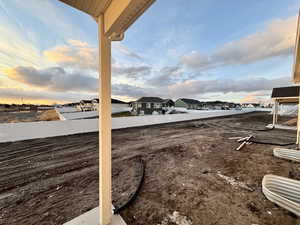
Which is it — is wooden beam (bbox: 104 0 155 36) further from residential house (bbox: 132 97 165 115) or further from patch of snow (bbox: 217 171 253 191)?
residential house (bbox: 132 97 165 115)

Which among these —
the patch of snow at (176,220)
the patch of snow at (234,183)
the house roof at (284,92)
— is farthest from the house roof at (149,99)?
the patch of snow at (176,220)

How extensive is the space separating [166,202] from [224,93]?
30.8 metres

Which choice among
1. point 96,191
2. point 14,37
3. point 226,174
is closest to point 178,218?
point 96,191

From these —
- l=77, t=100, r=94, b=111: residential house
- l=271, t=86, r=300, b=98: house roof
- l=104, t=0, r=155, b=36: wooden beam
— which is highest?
l=271, t=86, r=300, b=98: house roof

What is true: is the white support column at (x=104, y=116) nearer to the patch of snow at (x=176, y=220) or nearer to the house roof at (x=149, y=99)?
the patch of snow at (x=176, y=220)

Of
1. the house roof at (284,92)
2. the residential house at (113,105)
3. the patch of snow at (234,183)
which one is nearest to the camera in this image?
the patch of snow at (234,183)

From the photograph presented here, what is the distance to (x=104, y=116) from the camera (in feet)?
3.83

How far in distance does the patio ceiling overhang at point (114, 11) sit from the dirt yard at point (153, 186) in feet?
6.63

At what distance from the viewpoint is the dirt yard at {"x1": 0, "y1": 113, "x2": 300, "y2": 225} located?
1.43m

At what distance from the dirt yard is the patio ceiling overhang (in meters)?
2.02

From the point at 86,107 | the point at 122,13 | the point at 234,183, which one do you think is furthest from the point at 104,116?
the point at 86,107

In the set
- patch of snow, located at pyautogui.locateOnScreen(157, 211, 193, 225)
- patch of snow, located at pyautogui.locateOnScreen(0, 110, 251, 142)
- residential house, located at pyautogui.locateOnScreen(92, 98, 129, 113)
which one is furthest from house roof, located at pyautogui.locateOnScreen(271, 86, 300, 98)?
residential house, located at pyautogui.locateOnScreen(92, 98, 129, 113)

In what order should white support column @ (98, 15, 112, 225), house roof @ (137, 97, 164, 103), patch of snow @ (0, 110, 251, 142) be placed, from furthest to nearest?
1. house roof @ (137, 97, 164, 103)
2. patch of snow @ (0, 110, 251, 142)
3. white support column @ (98, 15, 112, 225)

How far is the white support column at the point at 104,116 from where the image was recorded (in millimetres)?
1120
